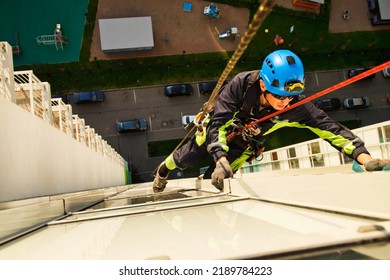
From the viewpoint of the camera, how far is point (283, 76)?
3.64 metres

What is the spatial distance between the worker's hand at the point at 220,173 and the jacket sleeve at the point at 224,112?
244 mm

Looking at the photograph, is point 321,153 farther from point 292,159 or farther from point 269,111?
point 269,111

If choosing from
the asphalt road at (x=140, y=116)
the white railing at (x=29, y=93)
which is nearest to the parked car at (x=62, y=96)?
the asphalt road at (x=140, y=116)

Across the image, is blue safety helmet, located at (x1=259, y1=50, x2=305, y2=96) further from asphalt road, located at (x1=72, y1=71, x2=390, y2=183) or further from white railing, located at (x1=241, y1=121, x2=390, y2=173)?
asphalt road, located at (x1=72, y1=71, x2=390, y2=183)

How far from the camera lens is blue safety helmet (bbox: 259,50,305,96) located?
3660 mm

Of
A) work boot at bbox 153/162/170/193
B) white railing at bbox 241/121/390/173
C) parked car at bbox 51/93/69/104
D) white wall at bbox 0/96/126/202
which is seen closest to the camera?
white wall at bbox 0/96/126/202

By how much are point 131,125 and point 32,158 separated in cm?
1568

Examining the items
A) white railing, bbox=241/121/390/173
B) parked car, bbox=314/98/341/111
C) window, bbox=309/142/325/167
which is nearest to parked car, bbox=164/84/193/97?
white railing, bbox=241/121/390/173

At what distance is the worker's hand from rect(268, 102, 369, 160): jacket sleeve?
129 centimetres

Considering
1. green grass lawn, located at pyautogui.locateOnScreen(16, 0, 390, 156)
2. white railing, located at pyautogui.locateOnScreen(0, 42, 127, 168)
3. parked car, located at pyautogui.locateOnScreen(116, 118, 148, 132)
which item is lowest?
white railing, located at pyautogui.locateOnScreen(0, 42, 127, 168)

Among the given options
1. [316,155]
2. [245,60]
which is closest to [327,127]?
→ [316,155]

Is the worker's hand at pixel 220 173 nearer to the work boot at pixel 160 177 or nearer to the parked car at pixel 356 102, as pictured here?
the work boot at pixel 160 177

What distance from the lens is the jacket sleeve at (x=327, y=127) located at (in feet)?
12.3

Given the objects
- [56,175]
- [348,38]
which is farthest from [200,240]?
[348,38]
